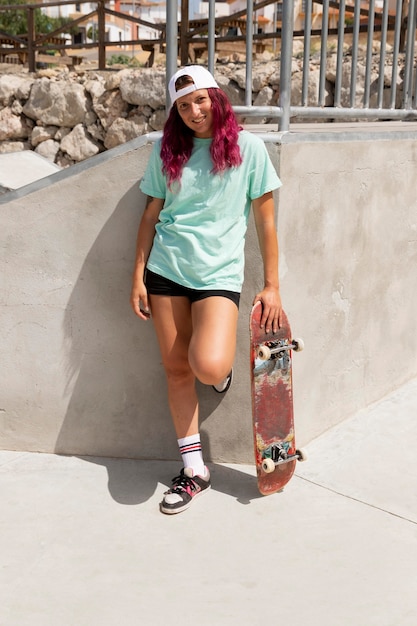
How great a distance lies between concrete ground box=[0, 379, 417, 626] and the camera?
228 centimetres

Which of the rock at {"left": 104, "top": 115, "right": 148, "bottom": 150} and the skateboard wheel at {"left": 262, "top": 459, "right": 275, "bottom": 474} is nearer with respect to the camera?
the skateboard wheel at {"left": 262, "top": 459, "right": 275, "bottom": 474}

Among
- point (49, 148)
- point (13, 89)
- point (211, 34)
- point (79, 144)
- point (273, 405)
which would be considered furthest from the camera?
point (13, 89)

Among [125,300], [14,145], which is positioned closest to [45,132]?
[14,145]

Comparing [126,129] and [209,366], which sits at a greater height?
[126,129]

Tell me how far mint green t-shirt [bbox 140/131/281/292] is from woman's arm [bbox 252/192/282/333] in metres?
0.06

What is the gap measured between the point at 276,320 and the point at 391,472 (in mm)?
922

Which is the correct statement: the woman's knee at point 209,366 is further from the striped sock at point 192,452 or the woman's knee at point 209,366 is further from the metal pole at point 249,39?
the metal pole at point 249,39

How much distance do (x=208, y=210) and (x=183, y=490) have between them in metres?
1.13

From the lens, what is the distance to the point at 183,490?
292 cm

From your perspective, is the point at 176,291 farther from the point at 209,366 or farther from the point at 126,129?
the point at 126,129

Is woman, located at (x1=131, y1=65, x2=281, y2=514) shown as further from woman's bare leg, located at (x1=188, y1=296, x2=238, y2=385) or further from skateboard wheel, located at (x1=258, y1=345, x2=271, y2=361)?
skateboard wheel, located at (x1=258, y1=345, x2=271, y2=361)

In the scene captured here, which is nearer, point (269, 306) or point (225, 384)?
point (269, 306)

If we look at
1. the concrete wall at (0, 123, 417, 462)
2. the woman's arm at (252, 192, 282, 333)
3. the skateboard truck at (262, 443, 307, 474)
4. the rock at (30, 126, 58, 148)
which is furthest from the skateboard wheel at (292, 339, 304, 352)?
the rock at (30, 126, 58, 148)

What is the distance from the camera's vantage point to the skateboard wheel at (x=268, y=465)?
286 centimetres
